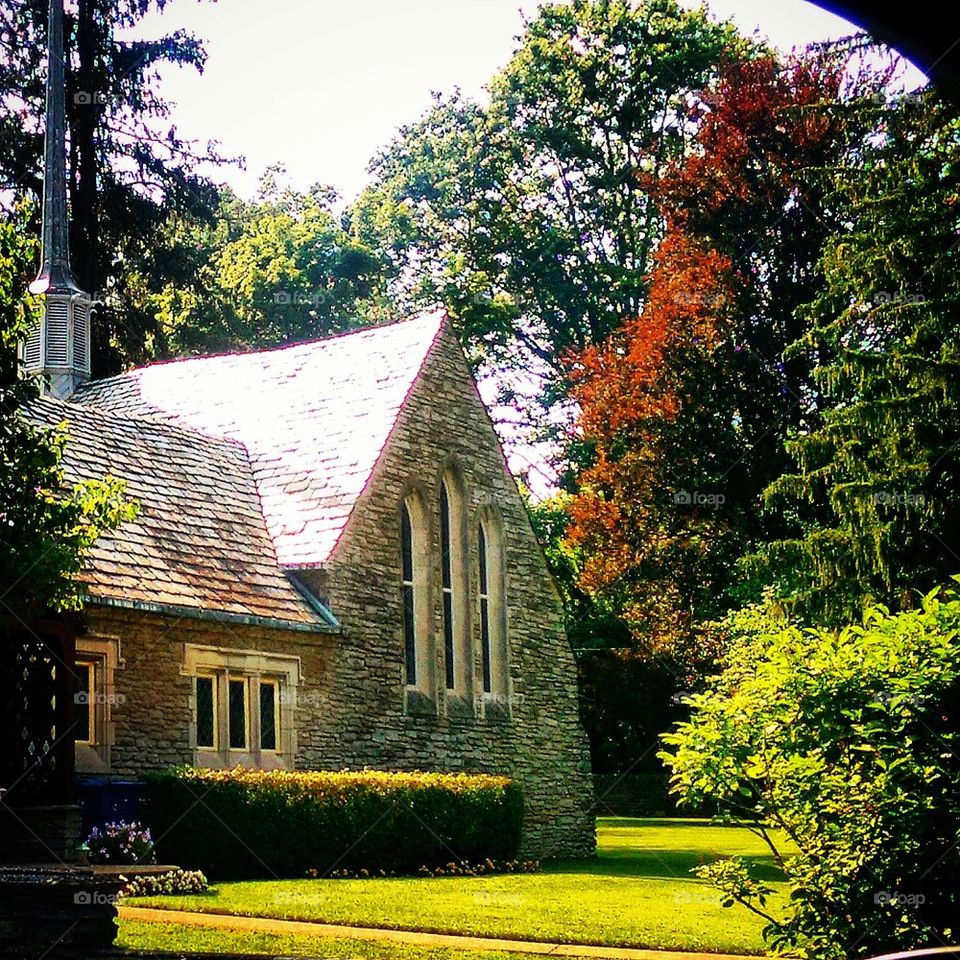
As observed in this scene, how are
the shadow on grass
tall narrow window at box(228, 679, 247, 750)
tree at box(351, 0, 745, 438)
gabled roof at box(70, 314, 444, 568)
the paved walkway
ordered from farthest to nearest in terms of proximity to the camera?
tree at box(351, 0, 745, 438)
gabled roof at box(70, 314, 444, 568)
the shadow on grass
tall narrow window at box(228, 679, 247, 750)
the paved walkway

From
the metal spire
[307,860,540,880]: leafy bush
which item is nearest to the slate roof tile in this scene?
the metal spire

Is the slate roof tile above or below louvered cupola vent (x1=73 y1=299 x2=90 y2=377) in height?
below

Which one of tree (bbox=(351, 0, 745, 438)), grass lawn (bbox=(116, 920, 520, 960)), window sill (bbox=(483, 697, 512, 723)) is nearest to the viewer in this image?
grass lawn (bbox=(116, 920, 520, 960))

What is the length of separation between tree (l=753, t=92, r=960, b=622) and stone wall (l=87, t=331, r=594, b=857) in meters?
4.87

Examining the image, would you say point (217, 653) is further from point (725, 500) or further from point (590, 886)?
point (725, 500)

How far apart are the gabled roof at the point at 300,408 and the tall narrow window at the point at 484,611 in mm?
3241

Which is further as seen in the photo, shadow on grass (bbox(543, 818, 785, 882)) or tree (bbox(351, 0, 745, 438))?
tree (bbox(351, 0, 745, 438))

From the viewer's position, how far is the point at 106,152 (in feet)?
132

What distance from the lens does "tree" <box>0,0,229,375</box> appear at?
39000 millimetres

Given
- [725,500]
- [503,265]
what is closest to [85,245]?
[503,265]

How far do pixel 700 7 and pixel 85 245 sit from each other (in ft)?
67.7

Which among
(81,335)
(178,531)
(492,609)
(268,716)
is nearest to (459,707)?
(492,609)

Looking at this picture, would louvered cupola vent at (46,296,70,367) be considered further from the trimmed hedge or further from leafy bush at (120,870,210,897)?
leafy bush at (120,870,210,897)

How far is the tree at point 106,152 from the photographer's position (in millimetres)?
39000
